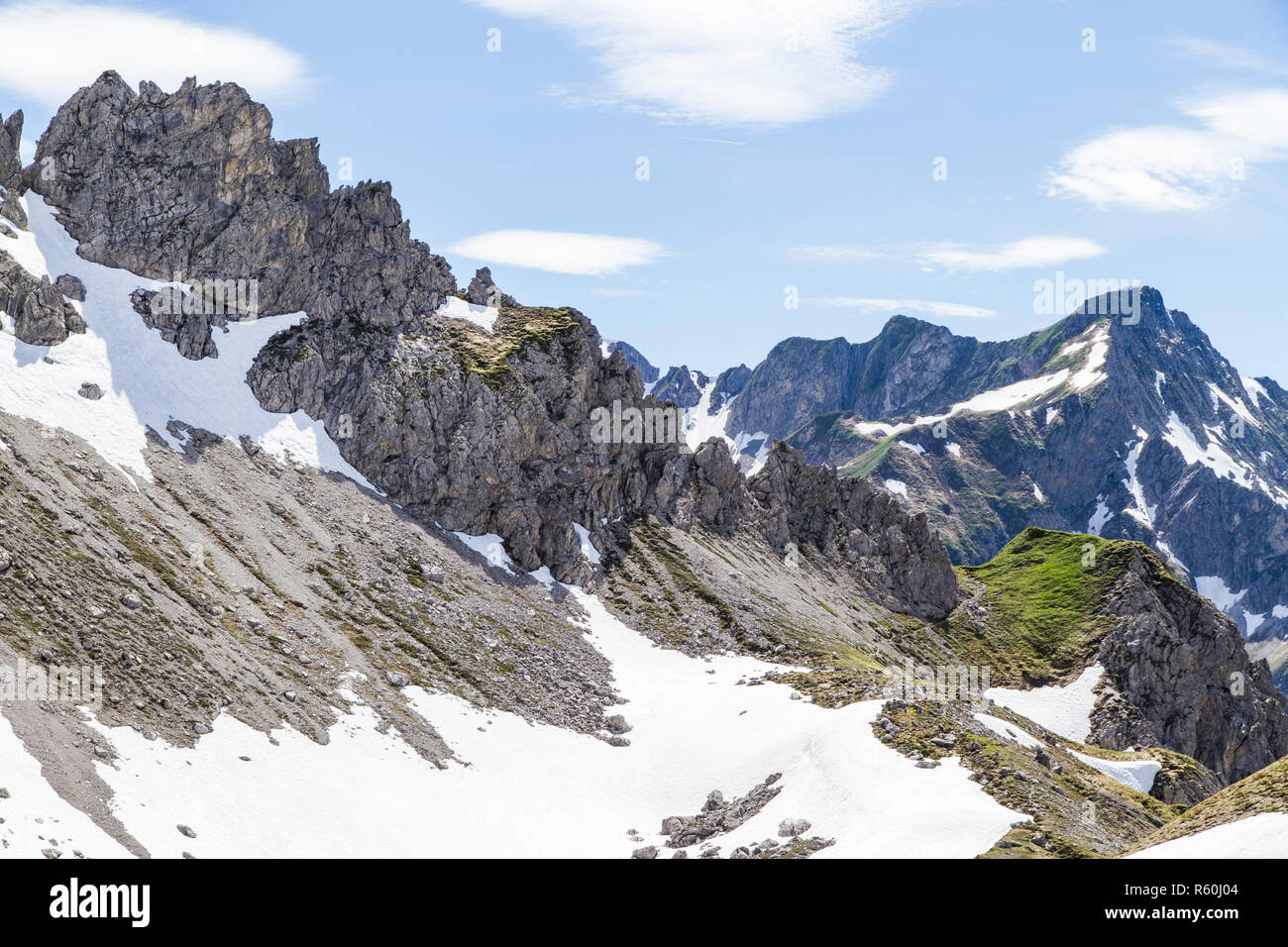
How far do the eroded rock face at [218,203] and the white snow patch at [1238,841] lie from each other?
110 meters

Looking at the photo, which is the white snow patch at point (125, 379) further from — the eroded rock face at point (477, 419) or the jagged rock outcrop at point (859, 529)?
the jagged rock outcrop at point (859, 529)

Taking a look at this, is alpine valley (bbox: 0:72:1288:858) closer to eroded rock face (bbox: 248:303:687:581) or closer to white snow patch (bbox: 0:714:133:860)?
white snow patch (bbox: 0:714:133:860)

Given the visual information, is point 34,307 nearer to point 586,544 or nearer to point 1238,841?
point 586,544

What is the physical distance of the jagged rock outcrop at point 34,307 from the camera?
305 ft

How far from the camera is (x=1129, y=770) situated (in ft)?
335

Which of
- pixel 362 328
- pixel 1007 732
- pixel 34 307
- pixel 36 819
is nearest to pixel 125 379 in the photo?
pixel 34 307

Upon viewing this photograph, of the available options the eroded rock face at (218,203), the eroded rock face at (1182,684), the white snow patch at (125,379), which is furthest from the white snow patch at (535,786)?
the eroded rock face at (1182,684)

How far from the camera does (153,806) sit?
157 feet

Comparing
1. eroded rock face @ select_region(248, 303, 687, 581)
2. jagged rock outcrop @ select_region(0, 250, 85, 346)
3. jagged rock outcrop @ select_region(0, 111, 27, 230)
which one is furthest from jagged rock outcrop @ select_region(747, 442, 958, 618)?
jagged rock outcrop @ select_region(0, 111, 27, 230)

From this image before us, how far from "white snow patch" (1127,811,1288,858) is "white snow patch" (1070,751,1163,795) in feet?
212

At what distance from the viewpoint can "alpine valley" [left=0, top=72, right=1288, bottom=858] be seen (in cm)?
5406
